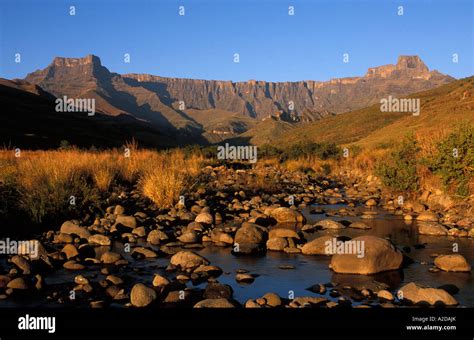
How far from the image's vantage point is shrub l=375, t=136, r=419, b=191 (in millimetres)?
13844

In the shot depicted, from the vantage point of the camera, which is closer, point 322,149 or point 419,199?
point 419,199

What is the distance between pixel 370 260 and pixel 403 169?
792cm

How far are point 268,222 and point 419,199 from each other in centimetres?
539

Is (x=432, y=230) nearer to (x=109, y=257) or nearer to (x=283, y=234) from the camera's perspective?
(x=283, y=234)

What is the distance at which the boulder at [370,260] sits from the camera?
22.5ft

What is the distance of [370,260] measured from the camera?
689 cm

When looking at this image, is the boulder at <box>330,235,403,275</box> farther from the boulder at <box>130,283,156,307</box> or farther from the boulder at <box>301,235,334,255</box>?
the boulder at <box>130,283,156,307</box>

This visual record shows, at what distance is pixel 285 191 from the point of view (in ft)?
53.1

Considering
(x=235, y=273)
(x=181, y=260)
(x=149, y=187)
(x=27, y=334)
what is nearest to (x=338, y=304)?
(x=235, y=273)

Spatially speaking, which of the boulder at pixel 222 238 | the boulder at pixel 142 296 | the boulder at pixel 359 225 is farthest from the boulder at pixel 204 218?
the boulder at pixel 142 296

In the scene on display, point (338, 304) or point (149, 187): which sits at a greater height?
point (149, 187)

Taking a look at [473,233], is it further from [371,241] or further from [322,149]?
[322,149]

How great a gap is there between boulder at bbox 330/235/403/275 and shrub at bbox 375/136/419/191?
7177 mm

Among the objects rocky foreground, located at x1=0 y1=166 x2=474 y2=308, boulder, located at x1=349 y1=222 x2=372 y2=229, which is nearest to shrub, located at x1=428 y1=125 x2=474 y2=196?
rocky foreground, located at x1=0 y1=166 x2=474 y2=308
